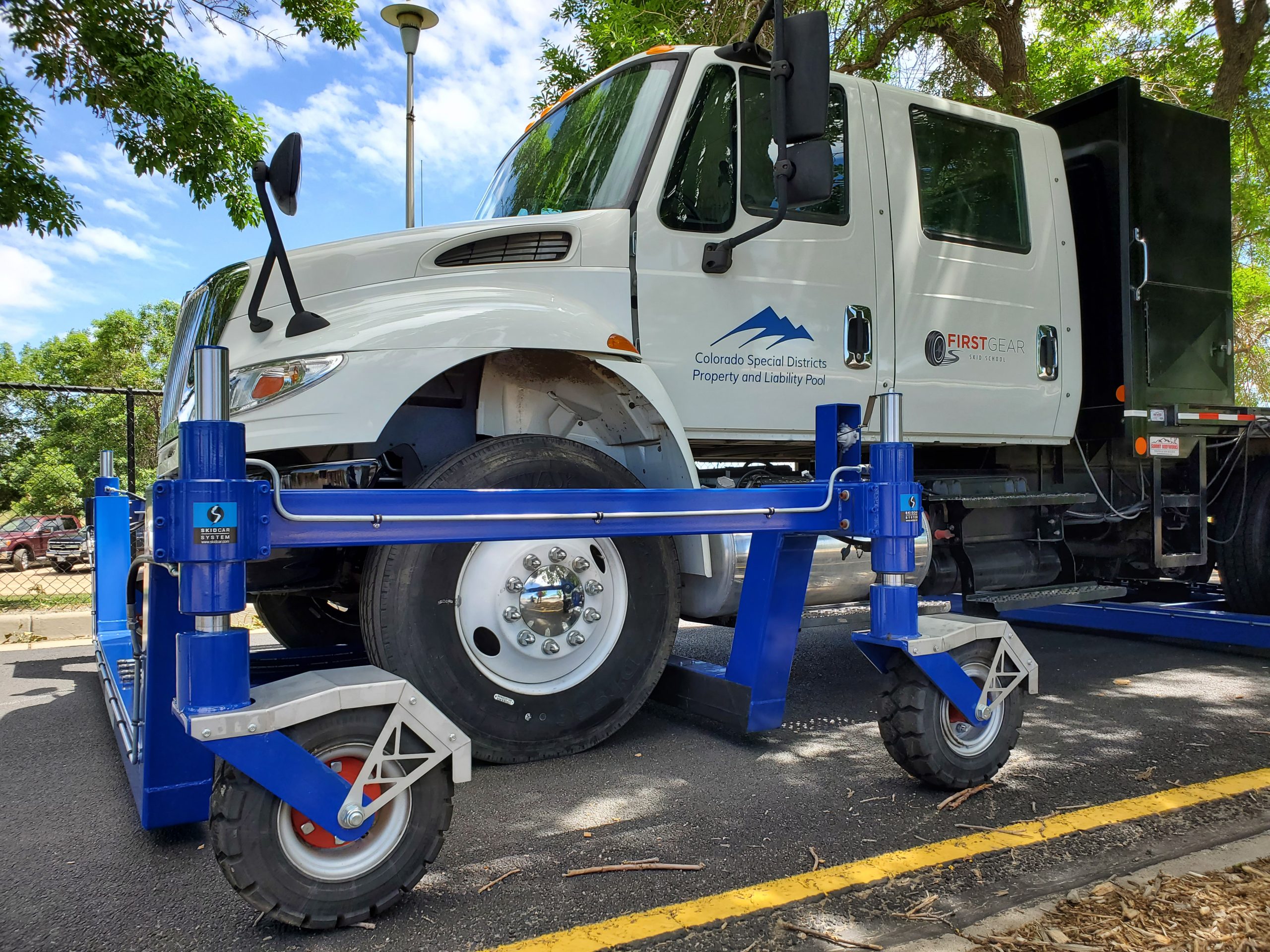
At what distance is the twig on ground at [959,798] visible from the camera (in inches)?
115

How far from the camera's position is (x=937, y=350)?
179 inches

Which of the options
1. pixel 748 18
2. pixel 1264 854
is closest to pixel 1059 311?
pixel 1264 854

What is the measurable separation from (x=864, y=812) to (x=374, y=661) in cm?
169

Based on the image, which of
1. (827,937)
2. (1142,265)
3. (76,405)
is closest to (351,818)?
(827,937)

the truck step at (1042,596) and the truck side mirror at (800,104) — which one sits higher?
the truck side mirror at (800,104)

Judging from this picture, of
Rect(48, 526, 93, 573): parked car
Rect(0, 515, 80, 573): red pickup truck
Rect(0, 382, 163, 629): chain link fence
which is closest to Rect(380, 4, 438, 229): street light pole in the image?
Rect(0, 382, 163, 629): chain link fence

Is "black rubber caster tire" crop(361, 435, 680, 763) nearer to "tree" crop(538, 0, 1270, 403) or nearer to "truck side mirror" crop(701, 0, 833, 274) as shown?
"truck side mirror" crop(701, 0, 833, 274)

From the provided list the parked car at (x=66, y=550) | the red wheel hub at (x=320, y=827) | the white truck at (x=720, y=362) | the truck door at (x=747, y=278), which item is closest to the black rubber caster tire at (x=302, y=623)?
the white truck at (x=720, y=362)

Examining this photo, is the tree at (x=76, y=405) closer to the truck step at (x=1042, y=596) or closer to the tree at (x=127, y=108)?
the tree at (x=127, y=108)

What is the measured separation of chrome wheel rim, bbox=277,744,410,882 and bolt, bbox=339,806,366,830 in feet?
0.13

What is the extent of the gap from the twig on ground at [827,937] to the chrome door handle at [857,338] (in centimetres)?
272

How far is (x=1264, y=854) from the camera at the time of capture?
2.53 metres

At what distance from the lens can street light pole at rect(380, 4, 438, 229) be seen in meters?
7.81

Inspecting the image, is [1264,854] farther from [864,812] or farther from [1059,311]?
[1059,311]
